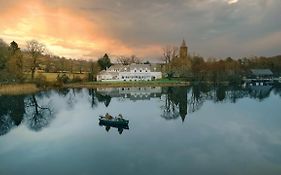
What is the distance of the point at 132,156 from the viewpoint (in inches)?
732

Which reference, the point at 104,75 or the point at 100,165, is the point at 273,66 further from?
the point at 100,165

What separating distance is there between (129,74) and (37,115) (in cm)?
5741

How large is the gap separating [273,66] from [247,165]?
106 m

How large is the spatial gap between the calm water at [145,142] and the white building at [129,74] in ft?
171

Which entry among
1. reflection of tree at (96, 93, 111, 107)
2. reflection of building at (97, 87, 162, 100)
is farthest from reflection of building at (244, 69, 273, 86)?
reflection of tree at (96, 93, 111, 107)

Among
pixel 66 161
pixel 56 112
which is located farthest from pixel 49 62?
pixel 66 161

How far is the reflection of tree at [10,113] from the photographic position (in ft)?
93.6

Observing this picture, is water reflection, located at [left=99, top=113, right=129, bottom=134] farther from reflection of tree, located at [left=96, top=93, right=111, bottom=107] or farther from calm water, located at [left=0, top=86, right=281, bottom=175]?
reflection of tree, located at [left=96, top=93, right=111, bottom=107]

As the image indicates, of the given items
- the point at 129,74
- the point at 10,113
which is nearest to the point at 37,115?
the point at 10,113

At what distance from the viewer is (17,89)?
191 ft

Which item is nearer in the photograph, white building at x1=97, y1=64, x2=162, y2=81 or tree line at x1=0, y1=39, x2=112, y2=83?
tree line at x1=0, y1=39, x2=112, y2=83

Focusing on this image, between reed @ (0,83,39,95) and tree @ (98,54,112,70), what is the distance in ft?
113

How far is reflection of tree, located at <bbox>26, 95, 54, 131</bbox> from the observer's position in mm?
28688

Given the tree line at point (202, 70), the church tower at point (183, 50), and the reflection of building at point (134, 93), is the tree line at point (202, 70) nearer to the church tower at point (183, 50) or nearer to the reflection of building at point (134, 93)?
the church tower at point (183, 50)
